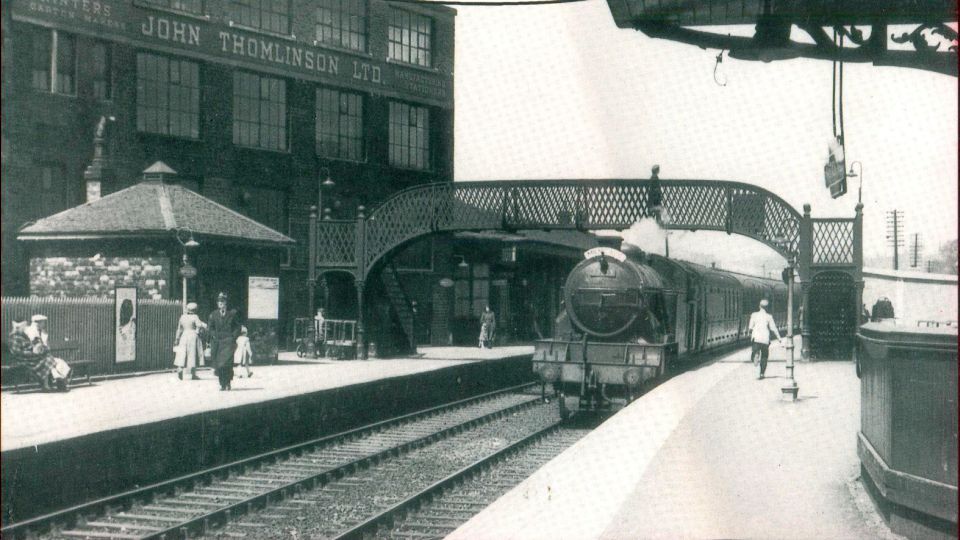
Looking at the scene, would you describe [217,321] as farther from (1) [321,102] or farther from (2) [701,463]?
(1) [321,102]

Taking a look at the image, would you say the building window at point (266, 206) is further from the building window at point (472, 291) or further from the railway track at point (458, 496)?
the railway track at point (458, 496)

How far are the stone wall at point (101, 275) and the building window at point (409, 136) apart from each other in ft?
40.6

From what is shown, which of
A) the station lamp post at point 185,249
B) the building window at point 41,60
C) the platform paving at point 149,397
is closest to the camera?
the platform paving at point 149,397

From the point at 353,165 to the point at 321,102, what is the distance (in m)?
2.85

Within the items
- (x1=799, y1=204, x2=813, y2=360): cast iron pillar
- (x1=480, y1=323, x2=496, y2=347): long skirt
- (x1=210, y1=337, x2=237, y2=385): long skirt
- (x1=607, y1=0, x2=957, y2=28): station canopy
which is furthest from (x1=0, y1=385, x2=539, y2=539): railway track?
(x1=480, y1=323, x2=496, y2=347): long skirt

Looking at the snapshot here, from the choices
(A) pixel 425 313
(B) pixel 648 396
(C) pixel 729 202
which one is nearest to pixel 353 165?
(A) pixel 425 313

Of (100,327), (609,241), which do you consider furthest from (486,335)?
(100,327)

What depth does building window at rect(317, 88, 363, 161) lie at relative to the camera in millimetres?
27266

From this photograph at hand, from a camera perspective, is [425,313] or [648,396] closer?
[648,396]

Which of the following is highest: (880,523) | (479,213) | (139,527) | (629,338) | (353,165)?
(353,165)

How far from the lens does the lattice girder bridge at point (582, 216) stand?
72.0 ft

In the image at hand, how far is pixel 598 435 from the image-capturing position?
11.0 m

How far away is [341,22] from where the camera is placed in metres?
25.0

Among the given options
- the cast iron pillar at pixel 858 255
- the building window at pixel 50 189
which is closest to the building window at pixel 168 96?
the building window at pixel 50 189
